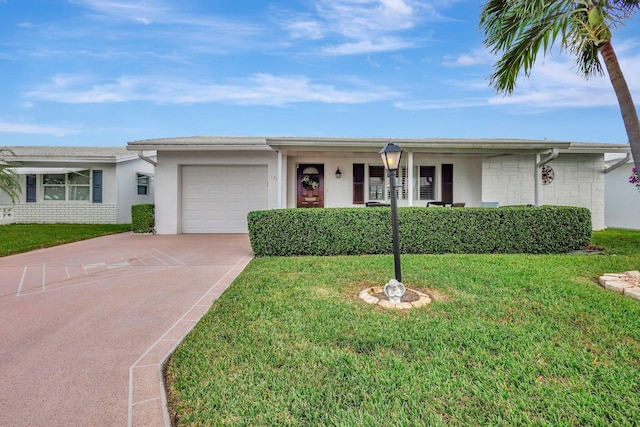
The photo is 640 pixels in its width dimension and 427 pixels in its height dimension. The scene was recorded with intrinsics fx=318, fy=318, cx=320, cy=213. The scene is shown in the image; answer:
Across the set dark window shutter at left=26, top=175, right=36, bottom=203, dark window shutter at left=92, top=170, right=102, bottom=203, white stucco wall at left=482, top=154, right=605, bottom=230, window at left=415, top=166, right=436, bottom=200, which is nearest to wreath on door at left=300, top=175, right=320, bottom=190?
window at left=415, top=166, right=436, bottom=200

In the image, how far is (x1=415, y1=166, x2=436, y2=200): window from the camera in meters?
12.2

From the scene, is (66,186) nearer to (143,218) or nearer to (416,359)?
(143,218)

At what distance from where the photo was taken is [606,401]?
2037 millimetres

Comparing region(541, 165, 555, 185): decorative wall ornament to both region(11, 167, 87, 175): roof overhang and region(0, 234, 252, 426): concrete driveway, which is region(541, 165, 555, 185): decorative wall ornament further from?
region(11, 167, 87, 175): roof overhang

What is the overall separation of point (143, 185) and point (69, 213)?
11.3 ft

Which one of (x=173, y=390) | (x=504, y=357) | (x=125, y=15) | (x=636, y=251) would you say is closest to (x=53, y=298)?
(x=173, y=390)

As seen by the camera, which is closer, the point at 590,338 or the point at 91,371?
the point at 91,371

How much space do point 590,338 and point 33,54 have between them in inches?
686

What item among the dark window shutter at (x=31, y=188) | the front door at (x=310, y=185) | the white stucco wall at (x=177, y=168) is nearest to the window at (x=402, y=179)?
the front door at (x=310, y=185)

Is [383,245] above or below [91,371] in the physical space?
above

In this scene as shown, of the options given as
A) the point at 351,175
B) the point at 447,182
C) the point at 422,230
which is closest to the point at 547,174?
the point at 447,182

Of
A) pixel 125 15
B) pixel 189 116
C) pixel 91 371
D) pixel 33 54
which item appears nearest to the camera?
pixel 91 371

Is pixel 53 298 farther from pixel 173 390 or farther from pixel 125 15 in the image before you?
pixel 125 15

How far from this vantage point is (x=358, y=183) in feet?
39.5
